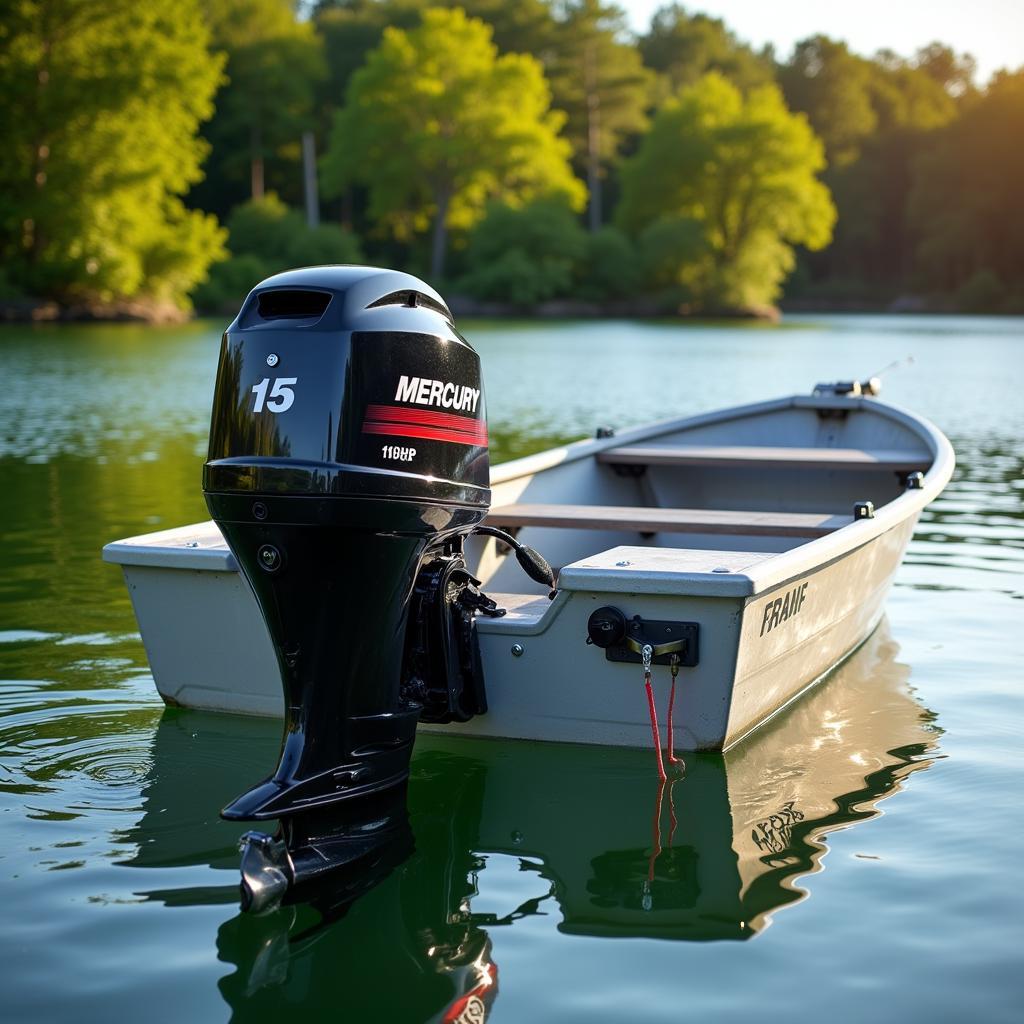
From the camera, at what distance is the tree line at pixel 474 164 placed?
3972cm

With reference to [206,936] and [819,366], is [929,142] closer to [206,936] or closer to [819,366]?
[819,366]

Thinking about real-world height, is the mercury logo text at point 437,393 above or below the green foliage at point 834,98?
below

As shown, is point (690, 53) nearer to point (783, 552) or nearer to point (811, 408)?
point (811, 408)

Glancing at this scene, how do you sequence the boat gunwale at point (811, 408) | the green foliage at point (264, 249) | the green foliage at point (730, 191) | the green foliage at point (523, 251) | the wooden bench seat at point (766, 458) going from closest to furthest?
the boat gunwale at point (811, 408) → the wooden bench seat at point (766, 458) → the green foliage at point (264, 249) → the green foliage at point (523, 251) → the green foliage at point (730, 191)

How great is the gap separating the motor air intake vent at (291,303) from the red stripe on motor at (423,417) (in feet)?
0.91

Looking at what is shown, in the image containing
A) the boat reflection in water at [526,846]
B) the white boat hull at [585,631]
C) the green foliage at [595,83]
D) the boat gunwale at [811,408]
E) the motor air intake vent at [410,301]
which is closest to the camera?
the boat reflection in water at [526,846]

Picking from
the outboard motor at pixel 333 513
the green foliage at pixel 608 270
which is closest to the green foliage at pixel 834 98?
the green foliage at pixel 608 270

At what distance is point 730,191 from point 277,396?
57562mm

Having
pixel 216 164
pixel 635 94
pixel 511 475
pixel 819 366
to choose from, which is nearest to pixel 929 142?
pixel 635 94

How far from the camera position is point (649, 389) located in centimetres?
2053

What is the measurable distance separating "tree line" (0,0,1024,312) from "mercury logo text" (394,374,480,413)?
37.9 metres

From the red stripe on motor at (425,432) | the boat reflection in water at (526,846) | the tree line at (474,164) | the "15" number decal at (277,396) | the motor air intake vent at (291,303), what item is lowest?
the boat reflection in water at (526,846)

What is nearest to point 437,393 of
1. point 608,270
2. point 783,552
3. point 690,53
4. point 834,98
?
point 783,552

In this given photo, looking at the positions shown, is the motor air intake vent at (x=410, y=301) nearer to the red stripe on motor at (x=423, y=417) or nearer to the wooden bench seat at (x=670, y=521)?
the red stripe on motor at (x=423, y=417)
